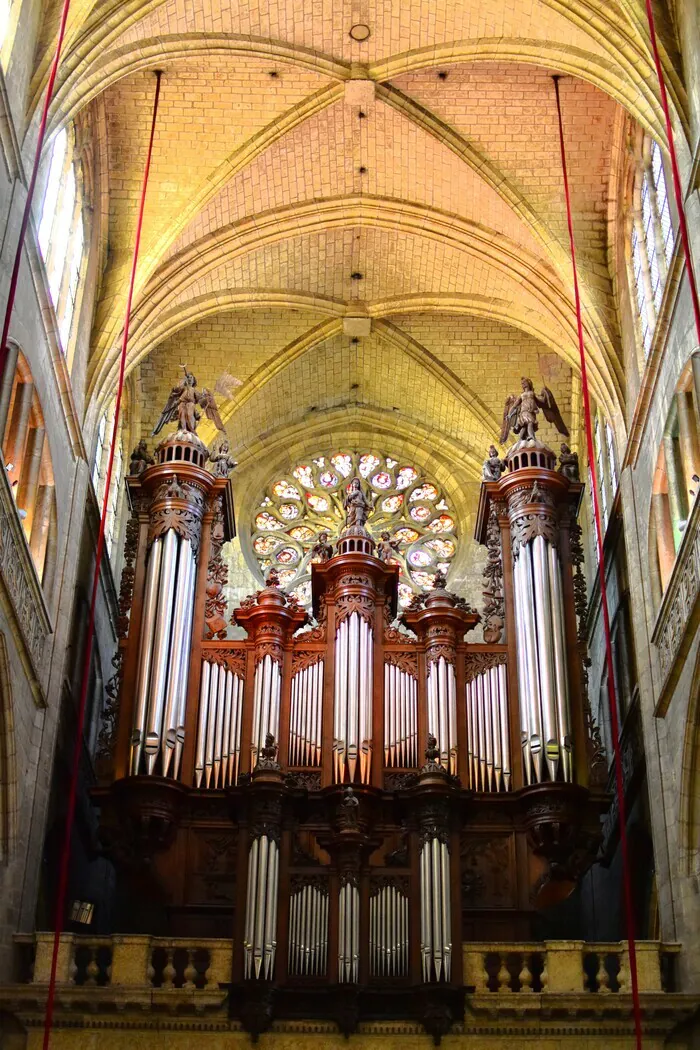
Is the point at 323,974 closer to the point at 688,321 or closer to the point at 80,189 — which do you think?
the point at 688,321

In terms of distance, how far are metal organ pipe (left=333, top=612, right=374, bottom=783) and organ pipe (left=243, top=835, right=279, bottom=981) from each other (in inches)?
59.0

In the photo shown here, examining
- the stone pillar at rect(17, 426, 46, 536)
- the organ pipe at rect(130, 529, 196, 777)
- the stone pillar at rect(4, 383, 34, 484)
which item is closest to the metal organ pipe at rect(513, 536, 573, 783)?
the organ pipe at rect(130, 529, 196, 777)

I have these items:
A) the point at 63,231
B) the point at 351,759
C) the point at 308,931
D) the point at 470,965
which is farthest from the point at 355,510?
the point at 470,965

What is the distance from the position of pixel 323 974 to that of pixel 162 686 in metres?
4.09

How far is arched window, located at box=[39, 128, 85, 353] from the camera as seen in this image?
1762 centimetres

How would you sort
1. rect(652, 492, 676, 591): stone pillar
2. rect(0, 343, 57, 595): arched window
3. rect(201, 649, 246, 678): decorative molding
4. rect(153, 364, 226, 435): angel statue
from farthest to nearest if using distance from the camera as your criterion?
rect(153, 364, 226, 435): angel statue → rect(201, 649, 246, 678): decorative molding → rect(652, 492, 676, 591): stone pillar → rect(0, 343, 57, 595): arched window

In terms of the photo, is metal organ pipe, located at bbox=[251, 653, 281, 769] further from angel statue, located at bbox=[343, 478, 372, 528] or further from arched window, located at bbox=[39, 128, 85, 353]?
arched window, located at bbox=[39, 128, 85, 353]

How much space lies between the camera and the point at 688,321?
50.1 ft

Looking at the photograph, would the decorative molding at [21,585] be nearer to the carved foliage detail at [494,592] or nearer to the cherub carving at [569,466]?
the carved foliage detail at [494,592]

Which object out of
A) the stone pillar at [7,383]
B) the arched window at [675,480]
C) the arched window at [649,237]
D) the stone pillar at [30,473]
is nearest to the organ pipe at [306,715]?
the stone pillar at [30,473]

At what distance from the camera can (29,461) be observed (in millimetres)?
16312

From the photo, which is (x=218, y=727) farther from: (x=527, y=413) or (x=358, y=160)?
(x=358, y=160)

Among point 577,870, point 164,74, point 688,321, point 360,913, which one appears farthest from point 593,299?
point 360,913

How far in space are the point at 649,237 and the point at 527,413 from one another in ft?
9.71
